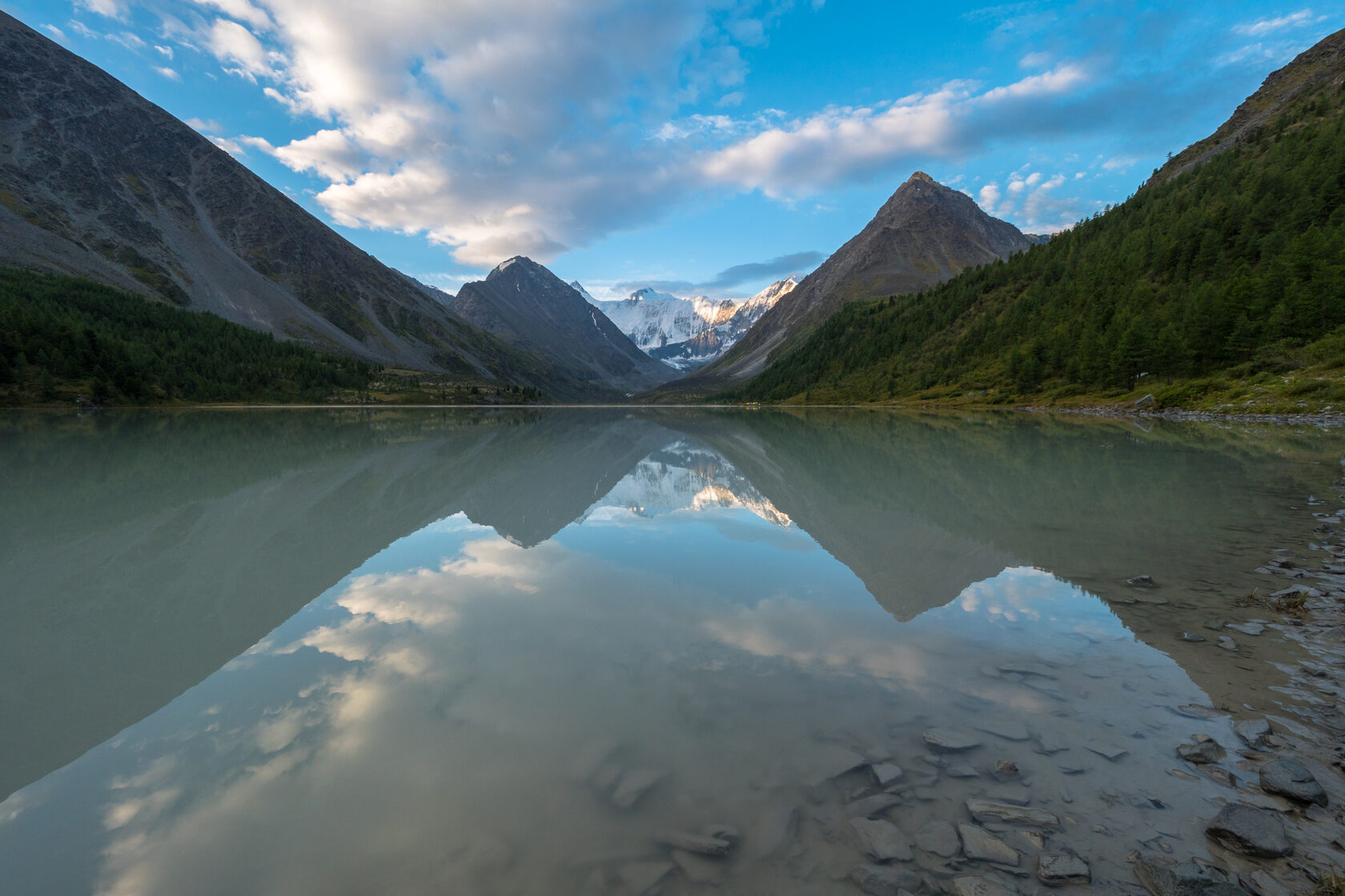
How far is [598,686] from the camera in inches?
301

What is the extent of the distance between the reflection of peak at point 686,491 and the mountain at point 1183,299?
180 feet

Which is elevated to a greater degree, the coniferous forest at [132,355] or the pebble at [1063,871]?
the coniferous forest at [132,355]

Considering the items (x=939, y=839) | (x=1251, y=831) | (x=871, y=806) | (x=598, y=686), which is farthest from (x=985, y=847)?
(x=598, y=686)

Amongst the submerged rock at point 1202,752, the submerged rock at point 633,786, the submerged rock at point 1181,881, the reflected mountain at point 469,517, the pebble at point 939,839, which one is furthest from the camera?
the reflected mountain at point 469,517

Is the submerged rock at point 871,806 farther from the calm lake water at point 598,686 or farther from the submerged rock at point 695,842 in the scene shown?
the submerged rock at point 695,842

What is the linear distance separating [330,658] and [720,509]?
13890 mm

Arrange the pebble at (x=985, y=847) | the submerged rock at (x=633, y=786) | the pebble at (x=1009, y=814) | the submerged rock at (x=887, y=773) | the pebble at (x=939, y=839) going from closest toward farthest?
1. the pebble at (x=985, y=847)
2. the pebble at (x=939, y=839)
3. the pebble at (x=1009, y=814)
4. the submerged rock at (x=633, y=786)
5. the submerged rock at (x=887, y=773)

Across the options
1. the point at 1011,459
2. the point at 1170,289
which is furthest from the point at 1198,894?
the point at 1170,289

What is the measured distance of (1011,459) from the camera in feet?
98.4

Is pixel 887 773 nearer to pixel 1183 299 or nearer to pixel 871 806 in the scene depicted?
pixel 871 806

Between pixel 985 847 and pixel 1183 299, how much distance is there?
102 meters

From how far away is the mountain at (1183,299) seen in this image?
59781mm

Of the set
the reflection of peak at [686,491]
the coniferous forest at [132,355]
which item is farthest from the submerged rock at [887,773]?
the coniferous forest at [132,355]

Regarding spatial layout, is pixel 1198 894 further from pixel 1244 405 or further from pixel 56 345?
pixel 56 345
